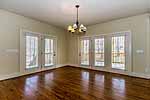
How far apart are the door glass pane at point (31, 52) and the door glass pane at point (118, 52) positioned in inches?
156

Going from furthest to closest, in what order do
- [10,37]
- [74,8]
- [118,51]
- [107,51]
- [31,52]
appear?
[107,51], [31,52], [118,51], [10,37], [74,8]

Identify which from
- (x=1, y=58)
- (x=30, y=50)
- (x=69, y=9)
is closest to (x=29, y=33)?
(x=30, y=50)

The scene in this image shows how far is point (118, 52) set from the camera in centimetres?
585

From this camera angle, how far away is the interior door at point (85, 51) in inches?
285

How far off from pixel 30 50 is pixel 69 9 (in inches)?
113

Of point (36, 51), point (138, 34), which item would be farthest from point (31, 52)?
point (138, 34)

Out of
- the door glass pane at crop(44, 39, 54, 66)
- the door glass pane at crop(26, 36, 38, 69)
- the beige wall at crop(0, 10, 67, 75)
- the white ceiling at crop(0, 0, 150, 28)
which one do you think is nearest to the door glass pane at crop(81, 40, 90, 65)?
the door glass pane at crop(44, 39, 54, 66)

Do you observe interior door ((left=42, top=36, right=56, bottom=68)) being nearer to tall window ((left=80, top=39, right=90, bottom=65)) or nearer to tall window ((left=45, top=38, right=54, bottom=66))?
tall window ((left=45, top=38, right=54, bottom=66))

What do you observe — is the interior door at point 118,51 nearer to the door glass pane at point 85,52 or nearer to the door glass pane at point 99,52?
the door glass pane at point 99,52

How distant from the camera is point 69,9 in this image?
465cm

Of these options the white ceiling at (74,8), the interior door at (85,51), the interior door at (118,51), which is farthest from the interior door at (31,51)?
the interior door at (118,51)

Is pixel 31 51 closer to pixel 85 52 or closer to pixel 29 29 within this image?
pixel 29 29

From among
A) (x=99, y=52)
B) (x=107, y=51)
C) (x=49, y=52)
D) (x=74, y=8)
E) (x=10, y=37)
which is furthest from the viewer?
(x=49, y=52)

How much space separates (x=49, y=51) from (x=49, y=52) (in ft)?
0.20
